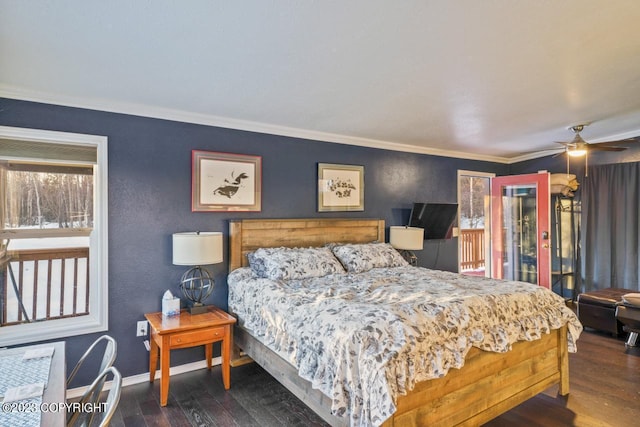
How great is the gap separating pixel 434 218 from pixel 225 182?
3054mm

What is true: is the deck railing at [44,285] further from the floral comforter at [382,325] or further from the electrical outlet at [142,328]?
the floral comforter at [382,325]

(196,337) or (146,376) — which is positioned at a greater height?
(196,337)

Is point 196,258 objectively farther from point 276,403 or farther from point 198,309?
point 276,403

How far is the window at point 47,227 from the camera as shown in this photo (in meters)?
2.87

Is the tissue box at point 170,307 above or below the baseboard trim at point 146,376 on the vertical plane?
above

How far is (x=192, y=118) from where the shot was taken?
11.4 ft

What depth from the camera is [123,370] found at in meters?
3.14

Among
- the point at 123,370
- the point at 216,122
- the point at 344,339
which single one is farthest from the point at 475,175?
the point at 123,370

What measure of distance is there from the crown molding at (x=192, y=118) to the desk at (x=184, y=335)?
72.7 inches

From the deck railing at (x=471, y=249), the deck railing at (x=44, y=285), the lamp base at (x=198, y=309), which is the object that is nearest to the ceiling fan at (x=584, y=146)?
the deck railing at (x=471, y=249)

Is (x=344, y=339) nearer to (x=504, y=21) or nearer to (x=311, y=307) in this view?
(x=311, y=307)

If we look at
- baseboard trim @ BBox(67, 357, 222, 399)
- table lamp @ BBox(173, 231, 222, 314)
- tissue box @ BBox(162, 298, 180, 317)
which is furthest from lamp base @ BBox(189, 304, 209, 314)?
baseboard trim @ BBox(67, 357, 222, 399)

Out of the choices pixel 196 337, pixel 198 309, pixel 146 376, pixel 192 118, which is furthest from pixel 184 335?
pixel 192 118

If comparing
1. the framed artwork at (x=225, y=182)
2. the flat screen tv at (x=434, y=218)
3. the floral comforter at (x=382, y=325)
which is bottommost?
the floral comforter at (x=382, y=325)
